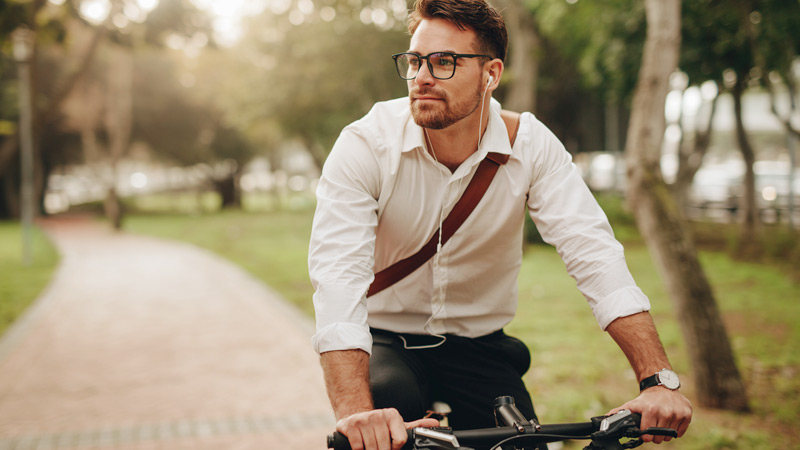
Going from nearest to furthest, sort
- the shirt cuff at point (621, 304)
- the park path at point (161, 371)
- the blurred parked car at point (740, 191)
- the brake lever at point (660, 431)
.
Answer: the brake lever at point (660, 431)
the shirt cuff at point (621, 304)
the park path at point (161, 371)
the blurred parked car at point (740, 191)

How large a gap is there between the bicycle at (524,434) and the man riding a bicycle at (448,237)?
0.74 ft

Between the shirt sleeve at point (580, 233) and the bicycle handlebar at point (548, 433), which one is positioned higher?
the shirt sleeve at point (580, 233)

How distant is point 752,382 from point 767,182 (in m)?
17.4

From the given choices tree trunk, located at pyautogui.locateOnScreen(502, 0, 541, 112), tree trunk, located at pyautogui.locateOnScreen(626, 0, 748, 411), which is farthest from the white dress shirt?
tree trunk, located at pyautogui.locateOnScreen(502, 0, 541, 112)

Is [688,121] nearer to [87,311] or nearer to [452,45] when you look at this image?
[87,311]

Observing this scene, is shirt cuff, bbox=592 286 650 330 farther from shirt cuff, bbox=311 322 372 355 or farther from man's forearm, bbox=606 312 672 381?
shirt cuff, bbox=311 322 372 355

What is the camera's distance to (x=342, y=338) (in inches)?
79.4

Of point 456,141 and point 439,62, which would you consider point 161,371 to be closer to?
point 456,141

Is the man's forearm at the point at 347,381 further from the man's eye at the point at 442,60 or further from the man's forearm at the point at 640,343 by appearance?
the man's eye at the point at 442,60

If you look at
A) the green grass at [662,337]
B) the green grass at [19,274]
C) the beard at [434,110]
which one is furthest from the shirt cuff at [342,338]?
the green grass at [19,274]

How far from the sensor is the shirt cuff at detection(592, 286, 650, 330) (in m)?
2.12

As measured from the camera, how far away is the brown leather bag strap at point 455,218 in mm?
2426

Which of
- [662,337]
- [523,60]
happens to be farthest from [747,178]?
[662,337]

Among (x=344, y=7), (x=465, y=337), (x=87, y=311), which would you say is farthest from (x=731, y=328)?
(x=344, y=7)
